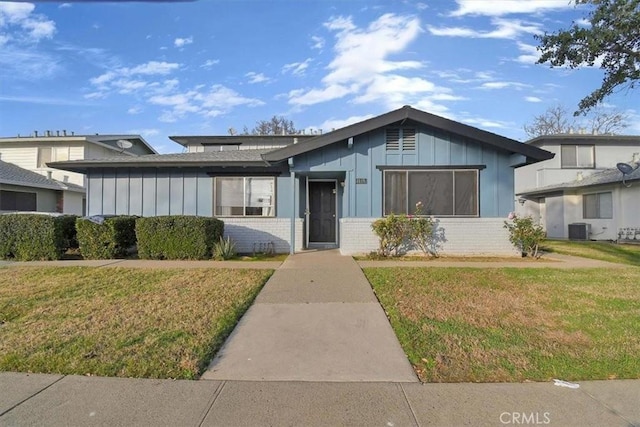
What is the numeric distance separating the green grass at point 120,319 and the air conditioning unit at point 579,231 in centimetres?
1888

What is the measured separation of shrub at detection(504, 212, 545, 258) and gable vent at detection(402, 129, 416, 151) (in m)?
3.46

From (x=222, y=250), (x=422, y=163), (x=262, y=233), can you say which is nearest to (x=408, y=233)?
(x=422, y=163)

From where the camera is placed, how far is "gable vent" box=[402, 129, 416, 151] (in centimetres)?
1066

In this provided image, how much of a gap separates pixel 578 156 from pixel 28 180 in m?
31.3

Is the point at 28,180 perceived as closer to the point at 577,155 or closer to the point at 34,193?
the point at 34,193

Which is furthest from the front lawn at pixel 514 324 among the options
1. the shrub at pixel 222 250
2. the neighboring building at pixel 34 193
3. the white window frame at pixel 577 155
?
the neighboring building at pixel 34 193

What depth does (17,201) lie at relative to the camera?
63.6 feet

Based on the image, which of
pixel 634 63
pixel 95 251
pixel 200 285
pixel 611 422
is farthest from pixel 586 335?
pixel 95 251

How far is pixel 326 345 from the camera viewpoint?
162 inches

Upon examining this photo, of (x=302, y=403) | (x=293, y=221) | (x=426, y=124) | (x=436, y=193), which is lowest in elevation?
(x=302, y=403)

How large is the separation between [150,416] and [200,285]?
3864 mm

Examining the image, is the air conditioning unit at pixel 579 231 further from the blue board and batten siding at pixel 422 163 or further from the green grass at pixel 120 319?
the green grass at pixel 120 319

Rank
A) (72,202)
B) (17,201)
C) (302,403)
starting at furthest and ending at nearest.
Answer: (72,202) < (17,201) < (302,403)

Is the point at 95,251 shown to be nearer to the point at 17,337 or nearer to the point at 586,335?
the point at 17,337
